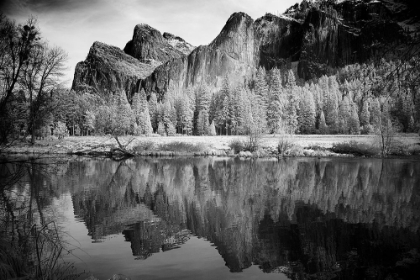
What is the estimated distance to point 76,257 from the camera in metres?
7.34

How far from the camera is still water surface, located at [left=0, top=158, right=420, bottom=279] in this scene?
6.72 metres

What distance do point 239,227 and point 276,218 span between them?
5.45 feet

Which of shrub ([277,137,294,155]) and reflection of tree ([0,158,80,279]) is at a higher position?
shrub ([277,137,294,155])

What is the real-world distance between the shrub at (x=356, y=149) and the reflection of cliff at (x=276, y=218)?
15.3 metres

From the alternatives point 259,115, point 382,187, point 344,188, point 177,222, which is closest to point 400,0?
point 177,222

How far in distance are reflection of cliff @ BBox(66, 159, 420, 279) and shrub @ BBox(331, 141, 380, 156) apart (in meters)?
15.3

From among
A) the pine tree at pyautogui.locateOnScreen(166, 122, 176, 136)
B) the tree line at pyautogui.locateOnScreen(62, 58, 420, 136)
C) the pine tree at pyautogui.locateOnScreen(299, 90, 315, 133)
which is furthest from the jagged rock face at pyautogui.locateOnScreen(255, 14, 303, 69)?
the pine tree at pyautogui.locateOnScreen(166, 122, 176, 136)

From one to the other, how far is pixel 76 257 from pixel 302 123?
61.6 metres

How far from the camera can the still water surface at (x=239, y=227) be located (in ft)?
22.0

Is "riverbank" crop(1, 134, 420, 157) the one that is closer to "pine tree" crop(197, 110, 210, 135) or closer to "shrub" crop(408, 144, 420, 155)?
"shrub" crop(408, 144, 420, 155)

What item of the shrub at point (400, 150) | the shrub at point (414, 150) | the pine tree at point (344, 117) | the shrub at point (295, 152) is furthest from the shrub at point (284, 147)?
the pine tree at point (344, 117)

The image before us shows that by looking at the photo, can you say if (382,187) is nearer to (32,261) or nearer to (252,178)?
(252,178)

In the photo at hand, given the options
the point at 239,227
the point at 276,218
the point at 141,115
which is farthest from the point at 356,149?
the point at 141,115

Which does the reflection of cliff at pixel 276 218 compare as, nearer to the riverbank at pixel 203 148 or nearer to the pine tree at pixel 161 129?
the riverbank at pixel 203 148
